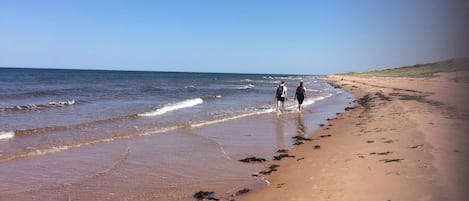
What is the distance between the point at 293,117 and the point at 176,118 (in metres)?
5.20

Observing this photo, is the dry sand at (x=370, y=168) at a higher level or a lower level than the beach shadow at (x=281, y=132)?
higher

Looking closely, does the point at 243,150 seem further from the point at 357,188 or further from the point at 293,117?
the point at 293,117

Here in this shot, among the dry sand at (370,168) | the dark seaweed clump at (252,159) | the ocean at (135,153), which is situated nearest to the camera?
the dry sand at (370,168)

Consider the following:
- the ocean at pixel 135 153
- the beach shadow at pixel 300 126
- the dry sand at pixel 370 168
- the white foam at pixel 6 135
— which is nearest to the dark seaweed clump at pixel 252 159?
the ocean at pixel 135 153

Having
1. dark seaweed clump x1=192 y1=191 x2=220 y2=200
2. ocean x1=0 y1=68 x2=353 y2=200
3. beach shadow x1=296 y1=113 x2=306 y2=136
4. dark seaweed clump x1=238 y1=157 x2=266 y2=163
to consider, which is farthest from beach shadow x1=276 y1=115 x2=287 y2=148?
dark seaweed clump x1=192 y1=191 x2=220 y2=200

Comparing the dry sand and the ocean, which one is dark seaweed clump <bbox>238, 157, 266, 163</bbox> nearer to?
the ocean

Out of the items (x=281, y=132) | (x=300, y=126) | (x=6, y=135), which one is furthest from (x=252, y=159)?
(x=6, y=135)

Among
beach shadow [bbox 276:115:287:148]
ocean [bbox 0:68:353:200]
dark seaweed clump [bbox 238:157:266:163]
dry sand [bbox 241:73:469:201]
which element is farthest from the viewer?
beach shadow [bbox 276:115:287:148]

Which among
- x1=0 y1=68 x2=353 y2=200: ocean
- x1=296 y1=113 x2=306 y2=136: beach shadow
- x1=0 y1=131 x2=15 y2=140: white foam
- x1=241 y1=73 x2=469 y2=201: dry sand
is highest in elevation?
x1=241 y1=73 x2=469 y2=201: dry sand

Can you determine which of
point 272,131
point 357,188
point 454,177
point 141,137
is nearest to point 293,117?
point 272,131

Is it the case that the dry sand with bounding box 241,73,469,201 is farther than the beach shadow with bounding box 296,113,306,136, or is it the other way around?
the beach shadow with bounding box 296,113,306,136

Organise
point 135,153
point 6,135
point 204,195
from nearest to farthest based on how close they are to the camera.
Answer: point 204,195
point 135,153
point 6,135

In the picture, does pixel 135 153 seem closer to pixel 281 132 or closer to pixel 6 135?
pixel 6 135

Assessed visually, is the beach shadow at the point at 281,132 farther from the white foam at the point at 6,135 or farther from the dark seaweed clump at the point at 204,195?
the white foam at the point at 6,135
